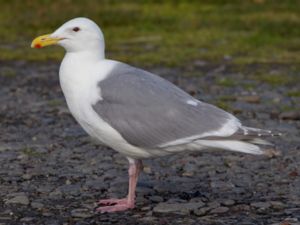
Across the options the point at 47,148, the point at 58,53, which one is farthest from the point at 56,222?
the point at 58,53

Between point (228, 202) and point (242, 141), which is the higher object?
point (242, 141)

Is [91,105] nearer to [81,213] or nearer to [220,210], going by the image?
[81,213]


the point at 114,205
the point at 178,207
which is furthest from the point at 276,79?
the point at 114,205

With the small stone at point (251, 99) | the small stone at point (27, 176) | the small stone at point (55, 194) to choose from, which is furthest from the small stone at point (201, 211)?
the small stone at point (251, 99)

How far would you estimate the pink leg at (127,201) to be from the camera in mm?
6759

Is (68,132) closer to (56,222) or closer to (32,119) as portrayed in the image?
(32,119)

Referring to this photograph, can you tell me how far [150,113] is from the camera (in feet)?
22.0

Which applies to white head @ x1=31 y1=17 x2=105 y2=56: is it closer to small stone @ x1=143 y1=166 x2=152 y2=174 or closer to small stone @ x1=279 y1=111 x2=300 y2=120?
small stone @ x1=143 y1=166 x2=152 y2=174

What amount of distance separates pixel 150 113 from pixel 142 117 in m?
0.07

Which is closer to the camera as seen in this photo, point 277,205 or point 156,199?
point 277,205

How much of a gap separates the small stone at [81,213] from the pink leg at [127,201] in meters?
0.10

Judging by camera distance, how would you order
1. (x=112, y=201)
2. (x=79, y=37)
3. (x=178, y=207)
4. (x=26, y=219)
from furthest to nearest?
(x=79, y=37), (x=112, y=201), (x=178, y=207), (x=26, y=219)

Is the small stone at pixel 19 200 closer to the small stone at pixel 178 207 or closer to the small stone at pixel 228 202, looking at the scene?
the small stone at pixel 178 207

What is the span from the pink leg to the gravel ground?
0.06m
